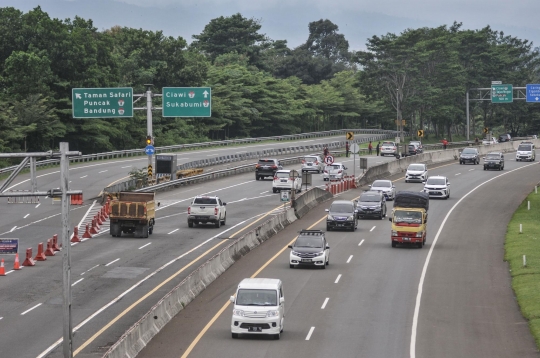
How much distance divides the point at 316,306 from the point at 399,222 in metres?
14.4

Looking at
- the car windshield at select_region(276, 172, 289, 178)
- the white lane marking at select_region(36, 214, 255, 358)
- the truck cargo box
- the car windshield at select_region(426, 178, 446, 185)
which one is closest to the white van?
the white lane marking at select_region(36, 214, 255, 358)

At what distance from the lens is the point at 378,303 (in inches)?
1358

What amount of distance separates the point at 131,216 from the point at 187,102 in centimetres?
2633

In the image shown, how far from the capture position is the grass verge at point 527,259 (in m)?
33.4

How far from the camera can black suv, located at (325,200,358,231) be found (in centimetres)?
5297

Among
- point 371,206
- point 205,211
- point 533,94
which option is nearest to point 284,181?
point 371,206

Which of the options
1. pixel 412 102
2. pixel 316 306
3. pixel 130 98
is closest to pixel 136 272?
pixel 316 306

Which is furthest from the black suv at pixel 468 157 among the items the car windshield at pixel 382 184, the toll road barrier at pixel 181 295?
the toll road barrier at pixel 181 295

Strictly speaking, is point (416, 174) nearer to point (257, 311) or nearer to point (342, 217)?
point (342, 217)

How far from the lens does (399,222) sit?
47.1 m

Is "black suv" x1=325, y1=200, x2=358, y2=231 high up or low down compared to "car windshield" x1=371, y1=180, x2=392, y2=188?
down

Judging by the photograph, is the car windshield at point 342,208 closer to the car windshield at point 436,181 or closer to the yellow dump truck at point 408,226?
the yellow dump truck at point 408,226

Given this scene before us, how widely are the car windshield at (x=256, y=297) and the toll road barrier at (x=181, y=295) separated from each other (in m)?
2.88

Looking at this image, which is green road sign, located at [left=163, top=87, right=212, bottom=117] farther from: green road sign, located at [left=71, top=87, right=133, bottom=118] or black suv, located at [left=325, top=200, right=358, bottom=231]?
black suv, located at [left=325, top=200, right=358, bottom=231]
